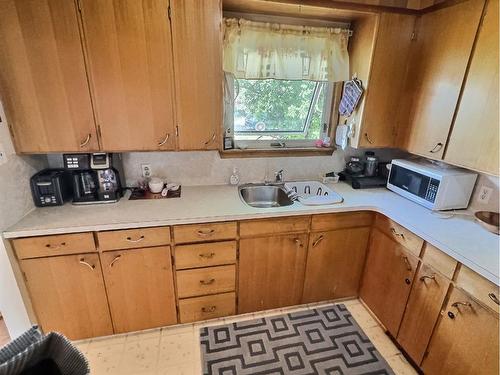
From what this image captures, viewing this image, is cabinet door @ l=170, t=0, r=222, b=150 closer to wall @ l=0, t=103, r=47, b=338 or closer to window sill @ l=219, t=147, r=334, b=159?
window sill @ l=219, t=147, r=334, b=159

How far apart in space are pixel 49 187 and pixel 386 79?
8.01 ft

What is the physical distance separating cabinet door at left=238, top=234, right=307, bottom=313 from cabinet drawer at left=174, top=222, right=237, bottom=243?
5.1 inches

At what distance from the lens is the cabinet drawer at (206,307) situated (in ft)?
6.25

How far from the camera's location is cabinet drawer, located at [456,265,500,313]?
1197mm

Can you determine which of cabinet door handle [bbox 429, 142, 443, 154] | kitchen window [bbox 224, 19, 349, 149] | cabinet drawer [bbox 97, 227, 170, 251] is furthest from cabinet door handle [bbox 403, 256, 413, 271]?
cabinet drawer [bbox 97, 227, 170, 251]

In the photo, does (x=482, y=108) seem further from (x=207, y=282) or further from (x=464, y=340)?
(x=207, y=282)

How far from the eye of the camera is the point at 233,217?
67.6 inches

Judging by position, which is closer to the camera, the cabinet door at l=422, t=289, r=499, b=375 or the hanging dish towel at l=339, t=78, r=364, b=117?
the cabinet door at l=422, t=289, r=499, b=375

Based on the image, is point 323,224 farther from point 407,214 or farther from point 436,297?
point 436,297

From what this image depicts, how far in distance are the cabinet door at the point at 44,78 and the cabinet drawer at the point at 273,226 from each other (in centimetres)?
112

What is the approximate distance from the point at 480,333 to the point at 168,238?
5.73ft

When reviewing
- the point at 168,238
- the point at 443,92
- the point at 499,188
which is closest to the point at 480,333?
the point at 499,188

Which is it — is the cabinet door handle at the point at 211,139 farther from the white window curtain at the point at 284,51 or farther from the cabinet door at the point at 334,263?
the cabinet door at the point at 334,263

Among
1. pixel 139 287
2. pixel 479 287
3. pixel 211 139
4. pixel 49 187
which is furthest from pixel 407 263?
pixel 49 187
